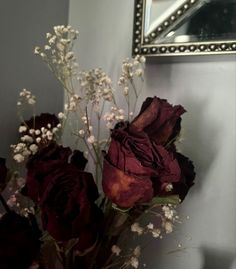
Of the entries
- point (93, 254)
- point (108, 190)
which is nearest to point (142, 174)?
point (108, 190)

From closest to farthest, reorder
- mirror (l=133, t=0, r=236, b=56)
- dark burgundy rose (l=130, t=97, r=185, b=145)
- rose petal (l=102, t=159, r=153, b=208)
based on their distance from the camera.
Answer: rose petal (l=102, t=159, r=153, b=208), dark burgundy rose (l=130, t=97, r=185, b=145), mirror (l=133, t=0, r=236, b=56)

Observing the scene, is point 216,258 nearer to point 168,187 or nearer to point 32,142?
point 168,187

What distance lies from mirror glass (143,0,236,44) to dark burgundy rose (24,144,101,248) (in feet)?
1.19

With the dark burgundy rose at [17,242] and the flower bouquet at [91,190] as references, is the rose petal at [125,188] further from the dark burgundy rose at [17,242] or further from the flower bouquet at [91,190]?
the dark burgundy rose at [17,242]

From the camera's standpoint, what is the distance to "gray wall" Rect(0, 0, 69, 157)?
0.87 metres

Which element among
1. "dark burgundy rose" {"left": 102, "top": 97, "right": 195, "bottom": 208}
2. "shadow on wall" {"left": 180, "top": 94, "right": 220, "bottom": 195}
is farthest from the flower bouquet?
"shadow on wall" {"left": 180, "top": 94, "right": 220, "bottom": 195}

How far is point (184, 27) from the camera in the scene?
87 centimetres

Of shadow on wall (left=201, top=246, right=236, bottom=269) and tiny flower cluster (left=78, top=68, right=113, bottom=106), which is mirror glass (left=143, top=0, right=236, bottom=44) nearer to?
tiny flower cluster (left=78, top=68, right=113, bottom=106)

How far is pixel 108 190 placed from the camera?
2.11ft

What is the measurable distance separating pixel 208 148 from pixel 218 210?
0.12 m

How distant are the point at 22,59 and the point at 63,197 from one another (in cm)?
38

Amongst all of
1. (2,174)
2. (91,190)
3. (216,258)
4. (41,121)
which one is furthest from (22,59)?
(216,258)

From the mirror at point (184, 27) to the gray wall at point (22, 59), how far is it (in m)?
0.20

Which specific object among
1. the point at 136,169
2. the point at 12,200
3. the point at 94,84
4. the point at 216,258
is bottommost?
the point at 216,258
